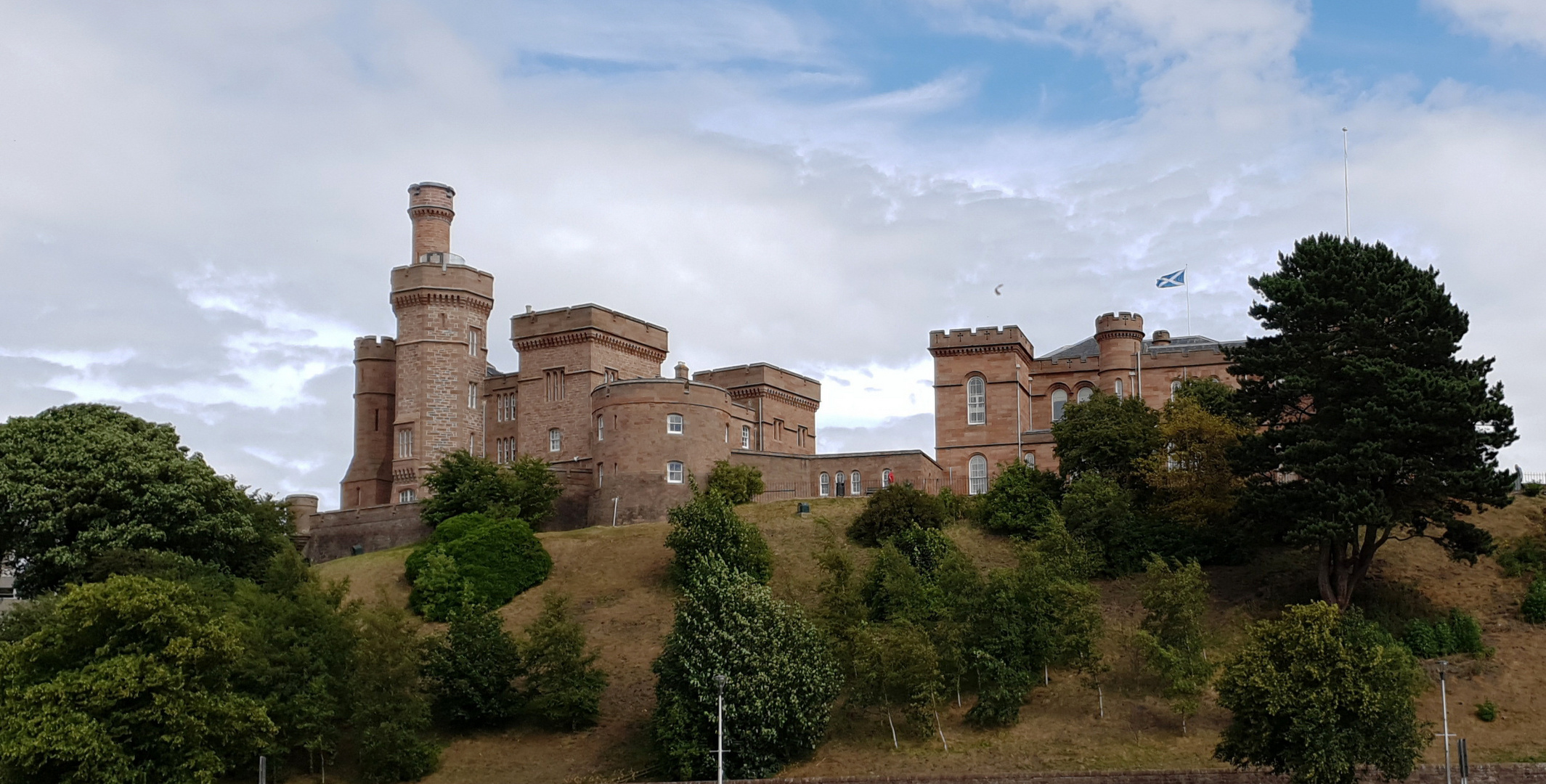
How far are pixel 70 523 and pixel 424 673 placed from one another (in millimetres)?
14021

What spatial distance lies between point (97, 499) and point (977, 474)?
34784mm

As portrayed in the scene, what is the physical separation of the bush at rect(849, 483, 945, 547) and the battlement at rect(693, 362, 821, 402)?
2107 centimetres

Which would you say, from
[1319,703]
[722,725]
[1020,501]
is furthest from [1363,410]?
[722,725]

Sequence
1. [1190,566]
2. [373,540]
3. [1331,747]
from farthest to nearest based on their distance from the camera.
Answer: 1. [373,540]
2. [1190,566]
3. [1331,747]

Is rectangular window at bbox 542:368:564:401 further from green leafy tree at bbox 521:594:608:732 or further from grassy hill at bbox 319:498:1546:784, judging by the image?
green leafy tree at bbox 521:594:608:732

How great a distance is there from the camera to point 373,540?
66000mm

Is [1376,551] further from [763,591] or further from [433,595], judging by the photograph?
[433,595]

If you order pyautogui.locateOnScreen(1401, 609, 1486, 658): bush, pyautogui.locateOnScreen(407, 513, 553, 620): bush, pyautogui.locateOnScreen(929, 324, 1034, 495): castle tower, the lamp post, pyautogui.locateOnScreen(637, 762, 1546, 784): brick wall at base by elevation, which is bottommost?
pyautogui.locateOnScreen(637, 762, 1546, 784): brick wall at base

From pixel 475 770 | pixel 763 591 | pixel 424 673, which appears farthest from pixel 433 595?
pixel 763 591

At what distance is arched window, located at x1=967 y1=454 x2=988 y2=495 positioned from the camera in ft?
222

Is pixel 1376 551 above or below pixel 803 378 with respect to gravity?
below

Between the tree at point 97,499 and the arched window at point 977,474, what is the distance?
29.1 metres

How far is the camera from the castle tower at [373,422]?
2921 inches

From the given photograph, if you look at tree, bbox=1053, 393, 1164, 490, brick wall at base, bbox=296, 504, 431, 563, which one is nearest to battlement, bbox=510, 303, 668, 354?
brick wall at base, bbox=296, 504, 431, 563
